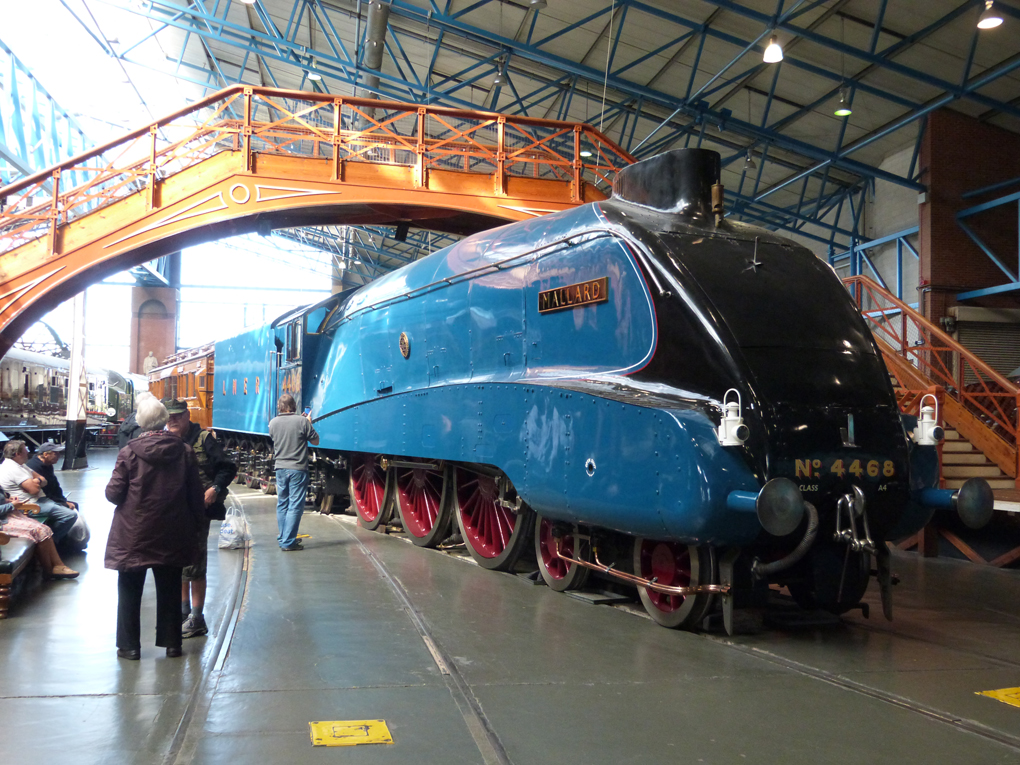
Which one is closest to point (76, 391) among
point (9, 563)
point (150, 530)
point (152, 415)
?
point (9, 563)

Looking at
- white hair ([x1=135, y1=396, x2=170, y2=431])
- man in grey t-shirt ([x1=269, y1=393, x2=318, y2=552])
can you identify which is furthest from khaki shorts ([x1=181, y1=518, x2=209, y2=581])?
man in grey t-shirt ([x1=269, y1=393, x2=318, y2=552])

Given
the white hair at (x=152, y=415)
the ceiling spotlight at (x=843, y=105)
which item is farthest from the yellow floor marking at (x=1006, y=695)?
the ceiling spotlight at (x=843, y=105)

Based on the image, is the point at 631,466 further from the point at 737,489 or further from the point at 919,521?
the point at 919,521

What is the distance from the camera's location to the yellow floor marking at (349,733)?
353 centimetres

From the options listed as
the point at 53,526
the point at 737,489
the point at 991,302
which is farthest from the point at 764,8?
the point at 53,526

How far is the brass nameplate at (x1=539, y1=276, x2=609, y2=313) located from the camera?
5.69 meters

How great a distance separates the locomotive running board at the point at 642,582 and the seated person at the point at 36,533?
4059mm

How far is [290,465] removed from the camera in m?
8.77

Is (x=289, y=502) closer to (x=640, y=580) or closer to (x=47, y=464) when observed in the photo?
(x=47, y=464)

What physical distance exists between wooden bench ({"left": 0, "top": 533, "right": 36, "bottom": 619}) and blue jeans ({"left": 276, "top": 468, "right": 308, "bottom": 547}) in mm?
2529

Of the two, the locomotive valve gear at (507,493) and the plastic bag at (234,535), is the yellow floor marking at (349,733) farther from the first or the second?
the plastic bag at (234,535)

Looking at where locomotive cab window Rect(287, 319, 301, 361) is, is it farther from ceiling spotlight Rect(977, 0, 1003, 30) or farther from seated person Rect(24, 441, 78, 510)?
ceiling spotlight Rect(977, 0, 1003, 30)

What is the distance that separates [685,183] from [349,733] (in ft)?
14.3

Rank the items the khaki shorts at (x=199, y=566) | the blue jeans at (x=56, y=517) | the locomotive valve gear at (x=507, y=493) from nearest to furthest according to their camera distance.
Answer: the khaki shorts at (x=199, y=566) → the locomotive valve gear at (x=507, y=493) → the blue jeans at (x=56, y=517)
